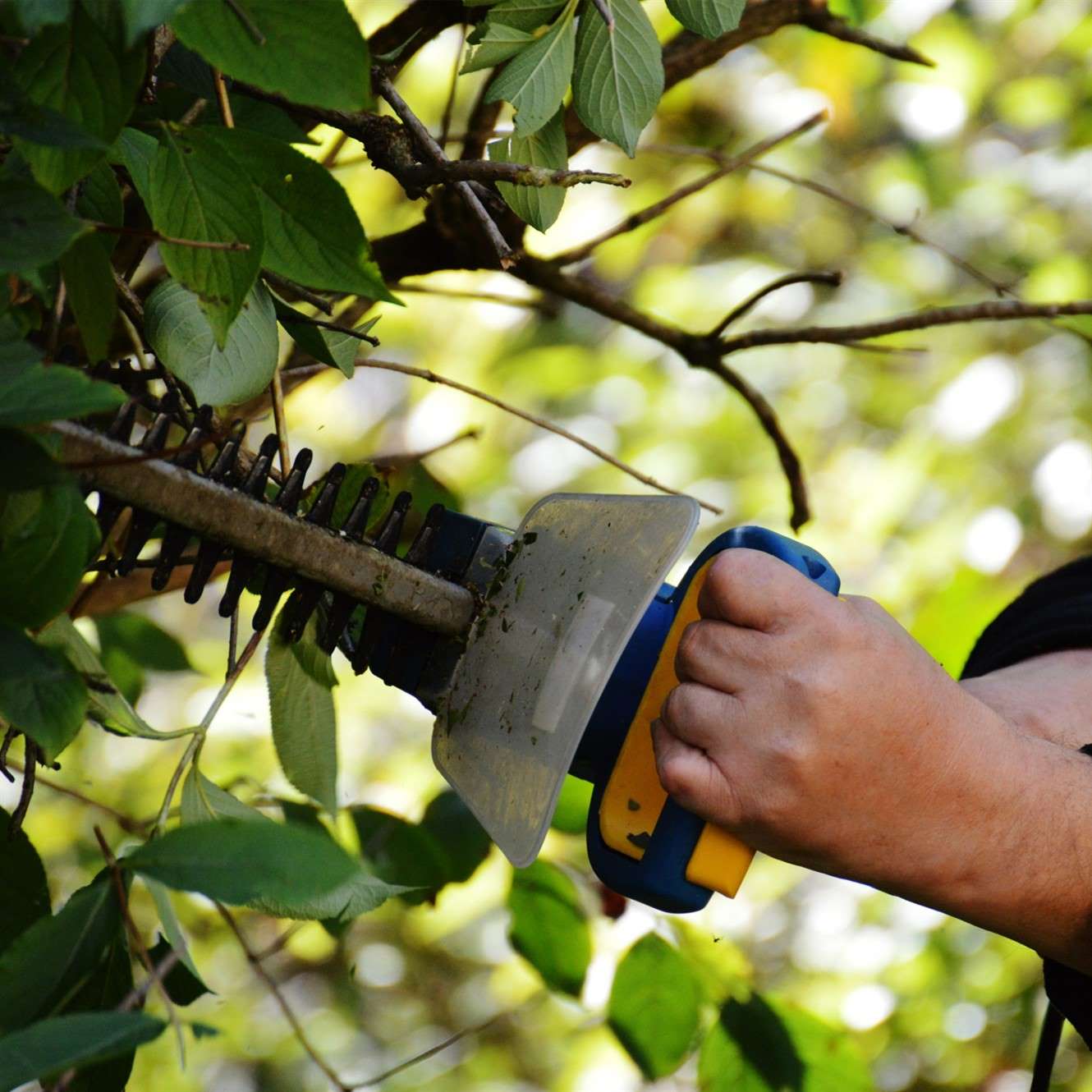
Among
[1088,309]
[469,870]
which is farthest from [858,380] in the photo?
[469,870]

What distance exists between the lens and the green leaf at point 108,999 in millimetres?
347

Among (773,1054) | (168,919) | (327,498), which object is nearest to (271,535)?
(327,498)

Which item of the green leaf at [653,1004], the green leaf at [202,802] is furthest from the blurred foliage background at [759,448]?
the green leaf at [202,802]

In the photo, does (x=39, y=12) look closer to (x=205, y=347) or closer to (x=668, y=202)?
(x=205, y=347)

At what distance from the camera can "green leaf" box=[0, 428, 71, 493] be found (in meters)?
0.28

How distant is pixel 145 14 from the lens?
10.2 inches

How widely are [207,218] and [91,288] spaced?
1.6 inches

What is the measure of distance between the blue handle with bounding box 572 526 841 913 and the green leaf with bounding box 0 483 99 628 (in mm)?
274

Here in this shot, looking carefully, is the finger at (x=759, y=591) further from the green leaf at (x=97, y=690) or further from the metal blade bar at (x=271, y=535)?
the green leaf at (x=97, y=690)

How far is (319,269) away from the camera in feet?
1.22

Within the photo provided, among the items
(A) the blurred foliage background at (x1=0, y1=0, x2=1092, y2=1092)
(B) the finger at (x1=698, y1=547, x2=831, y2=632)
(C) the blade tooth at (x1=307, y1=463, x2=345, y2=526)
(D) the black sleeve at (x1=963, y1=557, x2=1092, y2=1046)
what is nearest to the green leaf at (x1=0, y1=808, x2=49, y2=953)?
(C) the blade tooth at (x1=307, y1=463, x2=345, y2=526)

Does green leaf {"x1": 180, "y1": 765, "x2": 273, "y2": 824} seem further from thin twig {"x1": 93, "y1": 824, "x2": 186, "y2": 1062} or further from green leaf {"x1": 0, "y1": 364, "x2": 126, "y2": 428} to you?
green leaf {"x1": 0, "y1": 364, "x2": 126, "y2": 428}

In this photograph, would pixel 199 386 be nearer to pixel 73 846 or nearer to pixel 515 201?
pixel 515 201

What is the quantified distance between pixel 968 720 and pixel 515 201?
29cm
